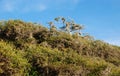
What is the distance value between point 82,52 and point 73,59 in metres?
3.19

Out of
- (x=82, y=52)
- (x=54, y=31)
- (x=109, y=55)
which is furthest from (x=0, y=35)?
(x=109, y=55)

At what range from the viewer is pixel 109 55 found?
90.6ft

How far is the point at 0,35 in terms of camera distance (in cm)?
2555

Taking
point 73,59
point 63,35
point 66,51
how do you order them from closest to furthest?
point 73,59 → point 66,51 → point 63,35

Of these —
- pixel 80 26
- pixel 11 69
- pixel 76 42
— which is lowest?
pixel 11 69

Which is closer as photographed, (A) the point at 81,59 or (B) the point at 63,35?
(A) the point at 81,59

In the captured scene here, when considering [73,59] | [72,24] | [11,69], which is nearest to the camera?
[11,69]

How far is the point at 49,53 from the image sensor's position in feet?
76.6

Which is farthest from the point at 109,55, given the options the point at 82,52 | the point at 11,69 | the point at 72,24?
the point at 11,69

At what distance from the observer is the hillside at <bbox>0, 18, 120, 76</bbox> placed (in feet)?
70.7

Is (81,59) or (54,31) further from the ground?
(54,31)

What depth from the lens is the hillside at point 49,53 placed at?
21547 millimetres

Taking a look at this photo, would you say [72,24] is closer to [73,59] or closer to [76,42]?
[76,42]

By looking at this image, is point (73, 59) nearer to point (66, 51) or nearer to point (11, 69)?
point (66, 51)
